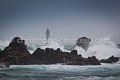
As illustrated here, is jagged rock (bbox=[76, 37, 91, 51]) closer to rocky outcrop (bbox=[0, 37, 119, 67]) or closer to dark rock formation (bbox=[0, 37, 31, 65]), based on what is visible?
rocky outcrop (bbox=[0, 37, 119, 67])

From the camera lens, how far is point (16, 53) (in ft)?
325

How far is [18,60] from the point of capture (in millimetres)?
95000

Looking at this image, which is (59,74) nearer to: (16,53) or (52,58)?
(52,58)

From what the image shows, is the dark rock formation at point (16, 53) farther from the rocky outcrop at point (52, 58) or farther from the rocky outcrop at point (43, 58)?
the rocky outcrop at point (52, 58)

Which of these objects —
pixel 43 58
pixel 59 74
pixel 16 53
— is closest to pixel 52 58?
pixel 43 58

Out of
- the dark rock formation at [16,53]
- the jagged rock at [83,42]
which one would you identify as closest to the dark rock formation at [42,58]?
the dark rock formation at [16,53]

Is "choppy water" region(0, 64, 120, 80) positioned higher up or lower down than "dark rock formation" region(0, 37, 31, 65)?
lower down

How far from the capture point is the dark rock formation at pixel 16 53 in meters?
94.7

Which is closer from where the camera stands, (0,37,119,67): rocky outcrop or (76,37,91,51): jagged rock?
(0,37,119,67): rocky outcrop

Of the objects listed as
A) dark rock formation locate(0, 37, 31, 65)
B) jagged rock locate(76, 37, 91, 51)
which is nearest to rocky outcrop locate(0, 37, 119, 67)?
dark rock formation locate(0, 37, 31, 65)

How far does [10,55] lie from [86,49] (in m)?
69.9

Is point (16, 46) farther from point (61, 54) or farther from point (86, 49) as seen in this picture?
point (86, 49)

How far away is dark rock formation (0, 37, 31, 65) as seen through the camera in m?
94.7

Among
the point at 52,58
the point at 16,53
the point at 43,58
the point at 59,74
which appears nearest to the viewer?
the point at 59,74
